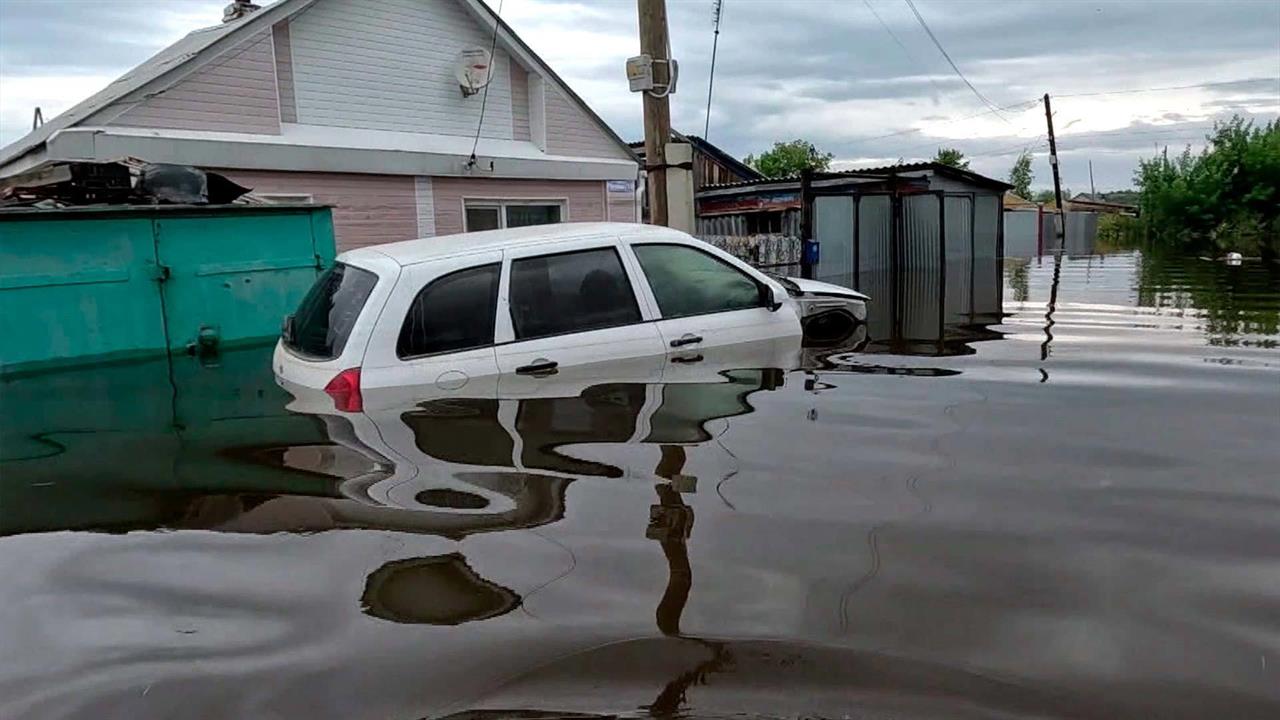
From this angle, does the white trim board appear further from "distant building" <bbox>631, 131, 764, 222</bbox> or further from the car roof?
"distant building" <bbox>631, 131, 764, 222</bbox>

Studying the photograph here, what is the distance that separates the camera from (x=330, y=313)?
517cm

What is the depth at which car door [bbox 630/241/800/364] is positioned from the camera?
5.70m

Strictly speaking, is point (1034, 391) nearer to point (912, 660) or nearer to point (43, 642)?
point (912, 660)

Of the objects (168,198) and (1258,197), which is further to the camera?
(1258,197)

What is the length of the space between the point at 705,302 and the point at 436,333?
1.84 m

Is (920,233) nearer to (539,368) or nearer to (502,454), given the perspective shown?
(539,368)

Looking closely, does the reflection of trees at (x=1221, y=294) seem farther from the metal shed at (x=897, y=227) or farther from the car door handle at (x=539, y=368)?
the car door handle at (x=539, y=368)

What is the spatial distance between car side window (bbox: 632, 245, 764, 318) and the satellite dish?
10107mm

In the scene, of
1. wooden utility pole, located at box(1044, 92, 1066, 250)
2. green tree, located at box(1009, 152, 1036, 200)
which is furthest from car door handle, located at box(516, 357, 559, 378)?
green tree, located at box(1009, 152, 1036, 200)

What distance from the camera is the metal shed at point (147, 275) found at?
6602 mm

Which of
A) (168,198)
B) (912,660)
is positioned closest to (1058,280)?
(168,198)

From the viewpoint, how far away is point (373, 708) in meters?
2.38

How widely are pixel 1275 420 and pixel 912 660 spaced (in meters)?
3.80

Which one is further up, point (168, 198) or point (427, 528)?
point (168, 198)
